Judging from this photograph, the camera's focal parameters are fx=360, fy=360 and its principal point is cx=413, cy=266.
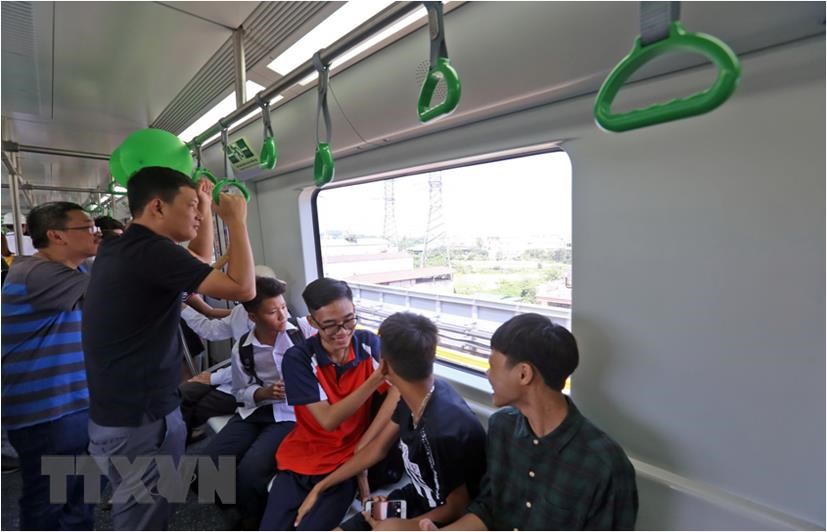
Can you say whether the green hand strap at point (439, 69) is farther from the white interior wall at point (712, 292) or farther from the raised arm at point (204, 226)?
the raised arm at point (204, 226)

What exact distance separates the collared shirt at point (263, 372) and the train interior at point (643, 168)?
3.83 ft

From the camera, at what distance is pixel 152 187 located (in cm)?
144

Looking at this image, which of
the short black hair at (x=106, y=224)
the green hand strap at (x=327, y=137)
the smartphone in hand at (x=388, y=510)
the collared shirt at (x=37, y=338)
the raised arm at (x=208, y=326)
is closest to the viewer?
the green hand strap at (x=327, y=137)

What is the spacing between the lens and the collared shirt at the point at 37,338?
1.81 metres

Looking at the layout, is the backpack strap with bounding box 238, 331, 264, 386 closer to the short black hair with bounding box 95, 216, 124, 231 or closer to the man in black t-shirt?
the man in black t-shirt

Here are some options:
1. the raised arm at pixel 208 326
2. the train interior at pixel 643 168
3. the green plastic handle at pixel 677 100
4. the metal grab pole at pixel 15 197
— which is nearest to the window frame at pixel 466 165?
the train interior at pixel 643 168

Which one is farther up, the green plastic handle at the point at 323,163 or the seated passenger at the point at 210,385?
the green plastic handle at the point at 323,163

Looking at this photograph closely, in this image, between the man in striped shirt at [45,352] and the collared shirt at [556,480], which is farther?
the man in striped shirt at [45,352]

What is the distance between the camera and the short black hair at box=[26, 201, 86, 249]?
1888 millimetres

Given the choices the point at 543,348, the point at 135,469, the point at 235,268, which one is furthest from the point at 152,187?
the point at 543,348

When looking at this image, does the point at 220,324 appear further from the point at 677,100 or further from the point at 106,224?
the point at 677,100

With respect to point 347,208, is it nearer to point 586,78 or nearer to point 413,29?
point 413,29

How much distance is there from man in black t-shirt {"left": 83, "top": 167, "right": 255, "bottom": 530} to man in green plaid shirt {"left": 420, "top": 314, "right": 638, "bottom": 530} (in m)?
1.09

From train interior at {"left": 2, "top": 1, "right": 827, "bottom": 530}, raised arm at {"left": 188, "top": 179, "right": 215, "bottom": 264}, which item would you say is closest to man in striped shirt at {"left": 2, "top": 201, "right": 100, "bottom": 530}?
raised arm at {"left": 188, "top": 179, "right": 215, "bottom": 264}
